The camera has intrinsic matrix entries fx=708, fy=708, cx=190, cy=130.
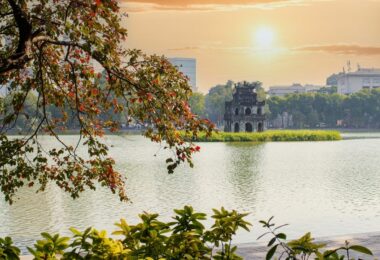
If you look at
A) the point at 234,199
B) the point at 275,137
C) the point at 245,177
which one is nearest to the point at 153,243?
the point at 234,199

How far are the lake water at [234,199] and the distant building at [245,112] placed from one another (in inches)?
1721

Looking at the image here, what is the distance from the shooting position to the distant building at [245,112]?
256 feet

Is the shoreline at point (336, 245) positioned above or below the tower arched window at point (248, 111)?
below

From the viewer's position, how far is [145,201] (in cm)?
1998

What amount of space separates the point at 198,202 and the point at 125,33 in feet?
43.9

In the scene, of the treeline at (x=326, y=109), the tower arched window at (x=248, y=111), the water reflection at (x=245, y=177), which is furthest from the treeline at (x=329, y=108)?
the water reflection at (x=245, y=177)


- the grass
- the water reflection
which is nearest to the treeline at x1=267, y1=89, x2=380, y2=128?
the grass

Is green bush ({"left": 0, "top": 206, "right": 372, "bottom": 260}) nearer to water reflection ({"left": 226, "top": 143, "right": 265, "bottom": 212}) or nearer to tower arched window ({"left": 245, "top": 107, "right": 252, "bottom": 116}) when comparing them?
water reflection ({"left": 226, "top": 143, "right": 265, "bottom": 212})

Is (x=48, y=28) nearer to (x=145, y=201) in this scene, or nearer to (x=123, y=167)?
(x=145, y=201)

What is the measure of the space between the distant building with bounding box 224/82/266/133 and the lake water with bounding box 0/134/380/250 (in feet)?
143

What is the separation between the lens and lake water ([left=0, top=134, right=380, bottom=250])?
1544cm

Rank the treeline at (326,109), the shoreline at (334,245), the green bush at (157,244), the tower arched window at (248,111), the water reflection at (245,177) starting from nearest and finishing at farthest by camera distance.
→ the green bush at (157,244)
the shoreline at (334,245)
the water reflection at (245,177)
the tower arched window at (248,111)
the treeline at (326,109)

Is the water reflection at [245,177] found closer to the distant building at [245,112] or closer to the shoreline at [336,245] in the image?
the shoreline at [336,245]

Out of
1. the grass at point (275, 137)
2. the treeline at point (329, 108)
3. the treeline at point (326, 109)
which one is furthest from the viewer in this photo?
the treeline at point (329, 108)
